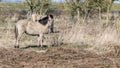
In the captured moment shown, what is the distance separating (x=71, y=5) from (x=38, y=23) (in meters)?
19.8

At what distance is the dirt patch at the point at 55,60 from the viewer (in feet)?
38.9

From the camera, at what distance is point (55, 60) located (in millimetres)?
12719

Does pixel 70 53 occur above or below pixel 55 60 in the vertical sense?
below

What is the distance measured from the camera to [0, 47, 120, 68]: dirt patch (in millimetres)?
11859

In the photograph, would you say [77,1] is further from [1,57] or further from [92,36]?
[1,57]

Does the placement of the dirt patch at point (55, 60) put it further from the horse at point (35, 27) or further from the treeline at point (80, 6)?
the treeline at point (80, 6)

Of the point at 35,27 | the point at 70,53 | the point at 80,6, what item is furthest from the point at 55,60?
the point at 80,6

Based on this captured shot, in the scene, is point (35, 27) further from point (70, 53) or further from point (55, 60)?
point (55, 60)

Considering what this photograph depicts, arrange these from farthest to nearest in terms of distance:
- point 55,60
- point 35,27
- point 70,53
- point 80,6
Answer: point 80,6 < point 35,27 < point 70,53 < point 55,60

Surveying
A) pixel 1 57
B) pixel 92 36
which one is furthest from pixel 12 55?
pixel 92 36

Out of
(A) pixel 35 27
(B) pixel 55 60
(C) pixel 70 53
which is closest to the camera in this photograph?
(B) pixel 55 60

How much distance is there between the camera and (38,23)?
699 inches

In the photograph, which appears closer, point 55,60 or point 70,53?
point 55,60

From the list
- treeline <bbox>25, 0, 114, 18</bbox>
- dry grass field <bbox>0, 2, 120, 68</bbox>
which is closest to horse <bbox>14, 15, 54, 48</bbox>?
dry grass field <bbox>0, 2, 120, 68</bbox>
